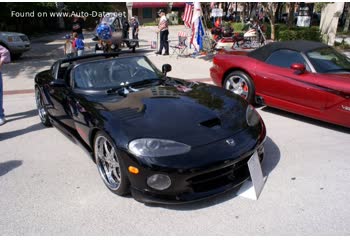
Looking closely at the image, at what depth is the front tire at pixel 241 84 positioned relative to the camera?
5488 mm

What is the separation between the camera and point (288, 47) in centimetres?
523

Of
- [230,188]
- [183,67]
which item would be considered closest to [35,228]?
[230,188]

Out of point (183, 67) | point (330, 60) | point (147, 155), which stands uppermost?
point (330, 60)

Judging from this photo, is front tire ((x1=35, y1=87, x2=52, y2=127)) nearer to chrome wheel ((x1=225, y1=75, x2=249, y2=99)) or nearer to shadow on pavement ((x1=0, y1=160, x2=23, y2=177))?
shadow on pavement ((x1=0, y1=160, x2=23, y2=177))

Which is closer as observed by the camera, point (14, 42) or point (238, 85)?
point (238, 85)

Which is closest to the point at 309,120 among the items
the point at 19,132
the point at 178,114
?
the point at 178,114

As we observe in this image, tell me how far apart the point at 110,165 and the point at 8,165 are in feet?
5.20

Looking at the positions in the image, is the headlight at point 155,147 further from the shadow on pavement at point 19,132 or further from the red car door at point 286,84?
the shadow on pavement at point 19,132

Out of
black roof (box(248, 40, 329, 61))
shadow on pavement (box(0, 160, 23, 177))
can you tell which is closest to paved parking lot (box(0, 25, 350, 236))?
shadow on pavement (box(0, 160, 23, 177))

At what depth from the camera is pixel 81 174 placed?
11.9ft

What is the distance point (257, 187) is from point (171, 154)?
952 millimetres

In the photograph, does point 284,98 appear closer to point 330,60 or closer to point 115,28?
point 330,60

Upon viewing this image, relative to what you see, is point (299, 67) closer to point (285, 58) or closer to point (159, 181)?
point (285, 58)

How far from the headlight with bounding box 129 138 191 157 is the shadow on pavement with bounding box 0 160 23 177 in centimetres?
196
